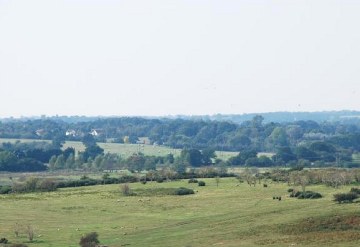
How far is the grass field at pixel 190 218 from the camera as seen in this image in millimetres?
79250

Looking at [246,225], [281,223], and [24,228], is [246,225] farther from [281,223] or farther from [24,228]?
[24,228]

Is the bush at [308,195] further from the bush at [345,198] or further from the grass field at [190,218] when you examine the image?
the bush at [345,198]

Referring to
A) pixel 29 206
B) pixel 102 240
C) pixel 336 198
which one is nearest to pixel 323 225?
pixel 336 198

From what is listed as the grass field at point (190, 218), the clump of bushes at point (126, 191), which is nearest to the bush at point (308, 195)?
the grass field at point (190, 218)

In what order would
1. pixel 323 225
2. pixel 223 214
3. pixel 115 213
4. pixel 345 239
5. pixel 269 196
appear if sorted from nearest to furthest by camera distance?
pixel 345 239 → pixel 323 225 → pixel 223 214 → pixel 115 213 → pixel 269 196

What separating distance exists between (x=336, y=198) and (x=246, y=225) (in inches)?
585

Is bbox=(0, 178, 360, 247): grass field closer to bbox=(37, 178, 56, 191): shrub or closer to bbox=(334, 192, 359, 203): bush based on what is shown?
bbox=(334, 192, 359, 203): bush

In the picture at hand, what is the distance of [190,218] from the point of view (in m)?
96.9

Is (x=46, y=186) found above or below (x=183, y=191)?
below

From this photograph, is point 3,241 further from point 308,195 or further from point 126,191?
point 126,191

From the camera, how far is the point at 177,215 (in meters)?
101

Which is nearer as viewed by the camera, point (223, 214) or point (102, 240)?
point (102, 240)

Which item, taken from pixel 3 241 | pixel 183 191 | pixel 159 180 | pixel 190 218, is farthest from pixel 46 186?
pixel 3 241

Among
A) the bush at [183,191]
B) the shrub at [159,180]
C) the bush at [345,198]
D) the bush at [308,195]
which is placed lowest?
the shrub at [159,180]
